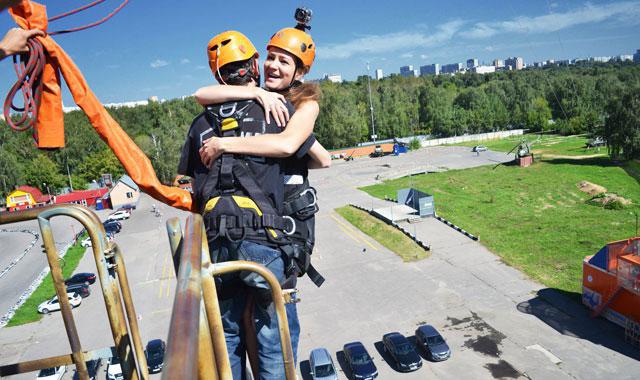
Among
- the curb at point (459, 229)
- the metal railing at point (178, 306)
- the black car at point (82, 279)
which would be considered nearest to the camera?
the metal railing at point (178, 306)

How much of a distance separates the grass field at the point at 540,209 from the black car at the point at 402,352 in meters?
8.46

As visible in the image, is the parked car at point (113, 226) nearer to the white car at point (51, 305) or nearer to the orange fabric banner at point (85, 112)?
the white car at point (51, 305)

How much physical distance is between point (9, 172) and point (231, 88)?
58.6 meters

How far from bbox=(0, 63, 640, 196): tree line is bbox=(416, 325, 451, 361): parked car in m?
35.3

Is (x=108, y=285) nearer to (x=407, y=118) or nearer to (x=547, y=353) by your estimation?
(x=547, y=353)

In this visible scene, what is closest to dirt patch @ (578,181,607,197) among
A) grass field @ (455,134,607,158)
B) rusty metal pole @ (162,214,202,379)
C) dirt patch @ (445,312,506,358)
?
grass field @ (455,134,607,158)

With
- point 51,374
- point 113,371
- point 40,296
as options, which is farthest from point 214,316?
point 40,296

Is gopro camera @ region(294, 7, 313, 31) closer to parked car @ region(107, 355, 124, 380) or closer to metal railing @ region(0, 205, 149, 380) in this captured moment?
metal railing @ region(0, 205, 149, 380)

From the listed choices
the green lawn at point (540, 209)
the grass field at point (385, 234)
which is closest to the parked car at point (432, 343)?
the green lawn at point (540, 209)

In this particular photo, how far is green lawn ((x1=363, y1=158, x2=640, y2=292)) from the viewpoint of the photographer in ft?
71.1

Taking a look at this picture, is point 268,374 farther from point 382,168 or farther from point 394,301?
point 382,168

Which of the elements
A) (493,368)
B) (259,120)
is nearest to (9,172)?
(493,368)

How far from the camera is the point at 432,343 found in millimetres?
14070

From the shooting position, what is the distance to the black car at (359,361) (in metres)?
12.9
